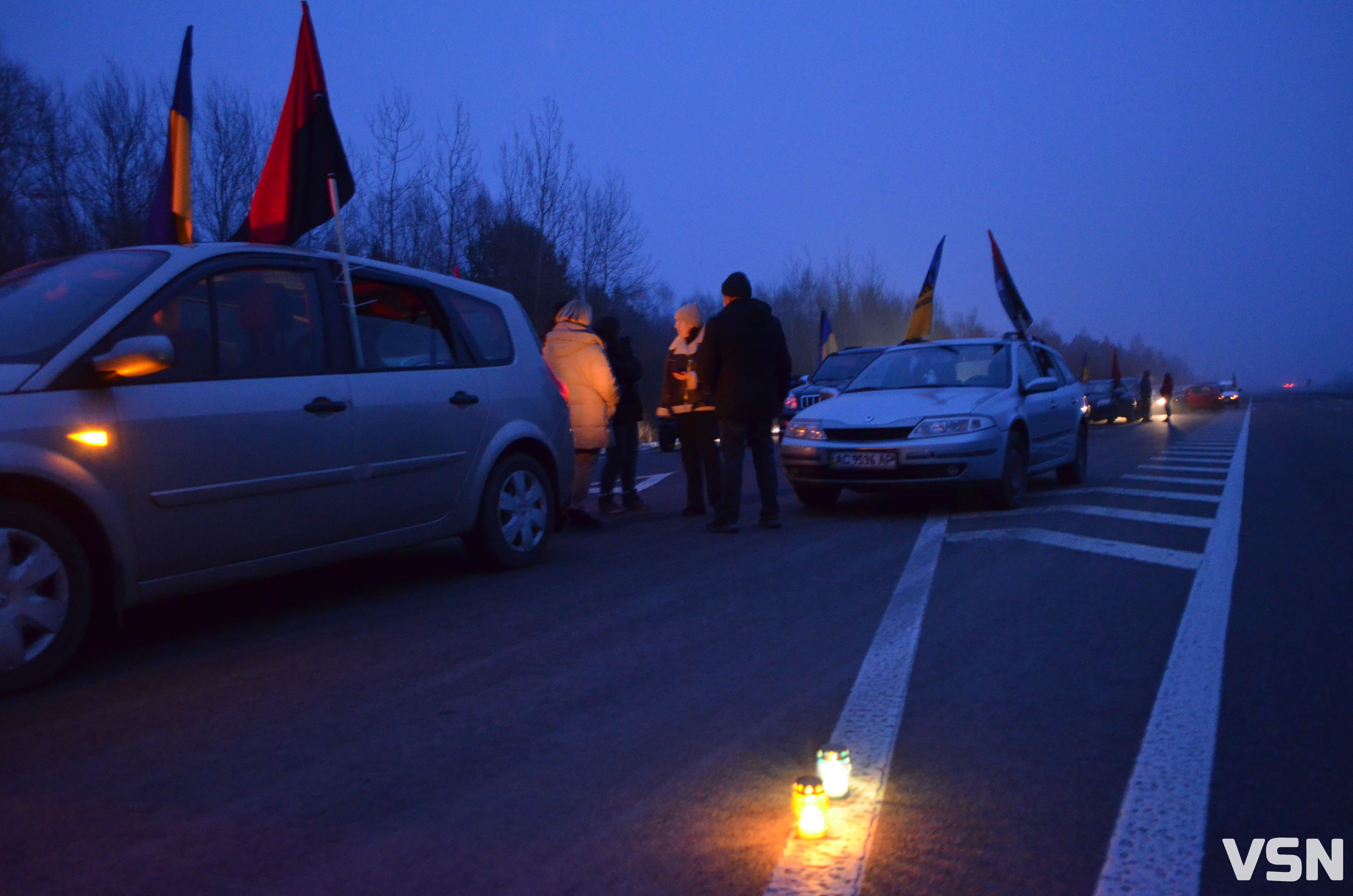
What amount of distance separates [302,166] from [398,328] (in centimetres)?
117

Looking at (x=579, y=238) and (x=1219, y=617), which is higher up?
(x=579, y=238)

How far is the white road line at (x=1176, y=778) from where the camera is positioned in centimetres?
245

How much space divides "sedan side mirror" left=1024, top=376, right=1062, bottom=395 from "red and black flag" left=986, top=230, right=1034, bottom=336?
3.81 metres

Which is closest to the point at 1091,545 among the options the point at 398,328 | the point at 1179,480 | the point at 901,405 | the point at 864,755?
the point at 901,405

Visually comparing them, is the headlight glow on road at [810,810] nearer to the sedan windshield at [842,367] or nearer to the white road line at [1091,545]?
the white road line at [1091,545]

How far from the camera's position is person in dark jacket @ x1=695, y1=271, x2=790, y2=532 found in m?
8.01

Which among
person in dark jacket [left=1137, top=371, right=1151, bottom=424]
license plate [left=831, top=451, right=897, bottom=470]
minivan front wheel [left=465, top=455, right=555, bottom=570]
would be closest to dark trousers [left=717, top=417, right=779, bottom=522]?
license plate [left=831, top=451, right=897, bottom=470]

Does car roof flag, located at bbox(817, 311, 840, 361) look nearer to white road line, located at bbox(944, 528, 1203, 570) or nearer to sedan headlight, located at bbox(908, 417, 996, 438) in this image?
sedan headlight, located at bbox(908, 417, 996, 438)

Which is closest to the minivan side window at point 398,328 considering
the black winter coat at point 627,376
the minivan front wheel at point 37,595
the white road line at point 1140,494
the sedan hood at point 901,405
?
the minivan front wheel at point 37,595

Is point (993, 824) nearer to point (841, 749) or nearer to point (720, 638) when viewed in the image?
point (841, 749)

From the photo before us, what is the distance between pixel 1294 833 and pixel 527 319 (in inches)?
203

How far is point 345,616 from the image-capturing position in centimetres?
526

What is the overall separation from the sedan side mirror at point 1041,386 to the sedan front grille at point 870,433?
63.8 inches

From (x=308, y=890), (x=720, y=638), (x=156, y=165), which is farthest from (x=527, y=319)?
(x=156, y=165)
